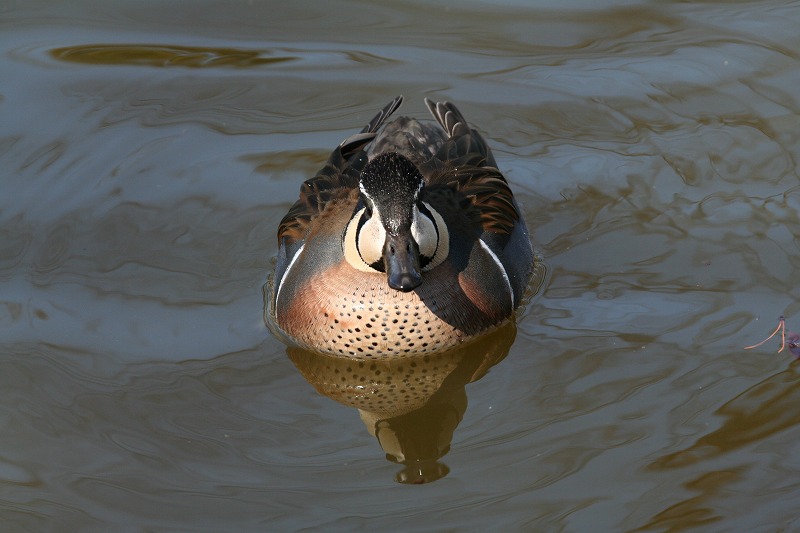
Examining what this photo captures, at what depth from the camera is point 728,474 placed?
20.8 ft

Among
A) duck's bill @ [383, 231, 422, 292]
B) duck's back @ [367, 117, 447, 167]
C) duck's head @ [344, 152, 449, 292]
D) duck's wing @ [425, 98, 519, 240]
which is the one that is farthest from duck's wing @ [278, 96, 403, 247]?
duck's bill @ [383, 231, 422, 292]

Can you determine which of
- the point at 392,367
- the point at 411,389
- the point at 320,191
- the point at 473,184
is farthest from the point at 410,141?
the point at 411,389

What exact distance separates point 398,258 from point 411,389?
2.96 feet

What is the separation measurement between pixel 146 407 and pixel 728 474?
325 cm

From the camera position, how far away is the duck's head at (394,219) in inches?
277

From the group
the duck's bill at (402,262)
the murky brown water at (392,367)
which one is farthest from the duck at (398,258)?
the murky brown water at (392,367)

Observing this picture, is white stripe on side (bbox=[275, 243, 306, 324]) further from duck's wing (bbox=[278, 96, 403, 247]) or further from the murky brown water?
the murky brown water

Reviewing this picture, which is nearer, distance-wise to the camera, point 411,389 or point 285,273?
point 411,389

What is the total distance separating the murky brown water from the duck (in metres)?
0.24

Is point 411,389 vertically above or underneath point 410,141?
underneath

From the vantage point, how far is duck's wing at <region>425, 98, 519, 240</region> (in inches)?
319

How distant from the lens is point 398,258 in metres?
7.06

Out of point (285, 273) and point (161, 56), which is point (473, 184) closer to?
point (285, 273)

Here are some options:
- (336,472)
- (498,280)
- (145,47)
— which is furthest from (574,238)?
(145,47)
